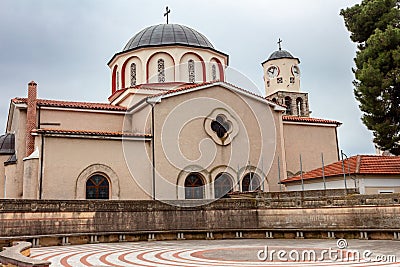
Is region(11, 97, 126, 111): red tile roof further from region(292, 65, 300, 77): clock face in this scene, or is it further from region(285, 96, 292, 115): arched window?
region(292, 65, 300, 77): clock face

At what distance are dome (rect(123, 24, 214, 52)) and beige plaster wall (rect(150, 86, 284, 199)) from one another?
5.70m

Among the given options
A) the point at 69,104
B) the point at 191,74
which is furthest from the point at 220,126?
the point at 69,104

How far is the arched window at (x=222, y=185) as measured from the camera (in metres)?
23.9

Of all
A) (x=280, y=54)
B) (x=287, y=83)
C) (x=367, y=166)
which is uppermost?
(x=280, y=54)

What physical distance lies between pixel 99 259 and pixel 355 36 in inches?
688

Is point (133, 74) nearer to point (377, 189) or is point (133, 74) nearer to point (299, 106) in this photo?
point (299, 106)

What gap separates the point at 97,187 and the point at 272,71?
23275 millimetres

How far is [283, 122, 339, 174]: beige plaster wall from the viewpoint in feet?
92.8

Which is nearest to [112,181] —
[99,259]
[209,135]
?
[209,135]

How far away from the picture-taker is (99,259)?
34.7 feet

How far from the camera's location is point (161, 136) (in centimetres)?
2328

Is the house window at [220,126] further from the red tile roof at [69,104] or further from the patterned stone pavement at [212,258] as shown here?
the patterned stone pavement at [212,258]

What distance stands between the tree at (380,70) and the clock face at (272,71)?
56.7ft

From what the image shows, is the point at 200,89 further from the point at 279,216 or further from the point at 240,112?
the point at 279,216
